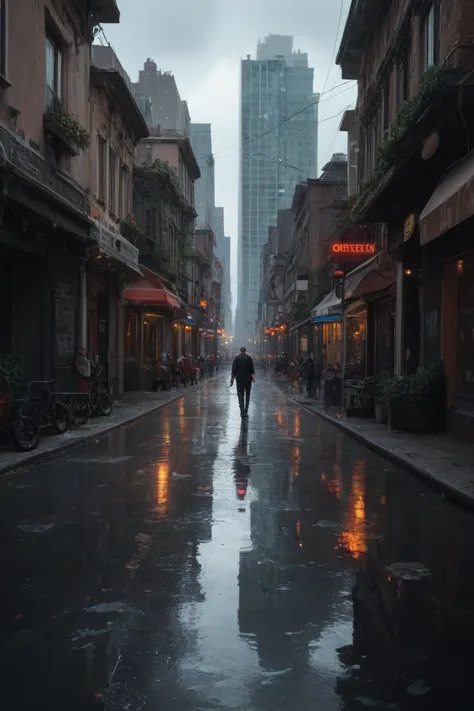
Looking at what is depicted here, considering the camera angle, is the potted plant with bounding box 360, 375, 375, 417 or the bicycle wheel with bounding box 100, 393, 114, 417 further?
the bicycle wheel with bounding box 100, 393, 114, 417

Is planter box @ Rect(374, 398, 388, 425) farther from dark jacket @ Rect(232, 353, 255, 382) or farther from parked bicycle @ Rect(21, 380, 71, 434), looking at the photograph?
parked bicycle @ Rect(21, 380, 71, 434)

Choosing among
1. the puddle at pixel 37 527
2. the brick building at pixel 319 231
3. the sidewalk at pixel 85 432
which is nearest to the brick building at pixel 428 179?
the puddle at pixel 37 527

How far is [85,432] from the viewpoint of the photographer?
1434 centimetres

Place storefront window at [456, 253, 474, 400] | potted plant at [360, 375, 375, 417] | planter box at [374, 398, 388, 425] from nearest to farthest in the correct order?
storefront window at [456, 253, 474, 400]
planter box at [374, 398, 388, 425]
potted plant at [360, 375, 375, 417]

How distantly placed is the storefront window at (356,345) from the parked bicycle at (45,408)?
38.8ft

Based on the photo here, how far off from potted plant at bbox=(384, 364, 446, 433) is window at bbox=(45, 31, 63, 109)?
10.8 m

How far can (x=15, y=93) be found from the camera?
13.6 metres

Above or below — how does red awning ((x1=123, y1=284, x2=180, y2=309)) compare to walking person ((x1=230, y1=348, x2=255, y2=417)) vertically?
above

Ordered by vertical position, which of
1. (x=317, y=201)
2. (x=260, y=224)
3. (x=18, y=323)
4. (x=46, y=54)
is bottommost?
(x=18, y=323)

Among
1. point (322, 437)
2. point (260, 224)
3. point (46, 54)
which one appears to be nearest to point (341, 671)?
point (322, 437)

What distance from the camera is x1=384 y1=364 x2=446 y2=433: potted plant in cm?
1370

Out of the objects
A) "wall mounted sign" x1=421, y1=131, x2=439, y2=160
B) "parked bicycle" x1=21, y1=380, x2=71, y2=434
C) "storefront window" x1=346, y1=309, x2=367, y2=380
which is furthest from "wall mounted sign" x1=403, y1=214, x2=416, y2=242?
"parked bicycle" x1=21, y1=380, x2=71, y2=434

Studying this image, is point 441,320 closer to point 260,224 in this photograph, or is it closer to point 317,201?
point 317,201

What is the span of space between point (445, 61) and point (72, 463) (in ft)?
32.0
